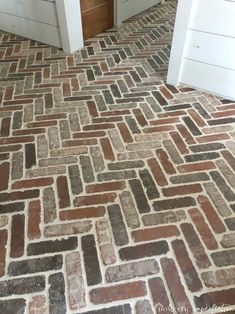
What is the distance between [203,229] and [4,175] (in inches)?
50.7

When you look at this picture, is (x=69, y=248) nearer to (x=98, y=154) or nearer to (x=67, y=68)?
(x=98, y=154)

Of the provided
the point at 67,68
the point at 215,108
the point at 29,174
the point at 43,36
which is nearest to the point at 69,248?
the point at 29,174

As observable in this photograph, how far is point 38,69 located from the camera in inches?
114

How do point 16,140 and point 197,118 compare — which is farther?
point 197,118

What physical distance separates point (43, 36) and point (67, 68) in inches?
26.4

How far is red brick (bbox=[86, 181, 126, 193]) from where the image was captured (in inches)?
69.0

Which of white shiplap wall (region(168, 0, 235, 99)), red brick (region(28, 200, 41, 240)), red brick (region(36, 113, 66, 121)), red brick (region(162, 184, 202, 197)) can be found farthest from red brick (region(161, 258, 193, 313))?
white shiplap wall (region(168, 0, 235, 99))

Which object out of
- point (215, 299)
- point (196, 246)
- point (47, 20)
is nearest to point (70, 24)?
point (47, 20)

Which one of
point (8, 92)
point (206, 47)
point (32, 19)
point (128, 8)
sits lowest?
point (8, 92)

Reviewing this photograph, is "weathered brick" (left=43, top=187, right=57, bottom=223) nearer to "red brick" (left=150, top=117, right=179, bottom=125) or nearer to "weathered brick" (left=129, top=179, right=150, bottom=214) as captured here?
"weathered brick" (left=129, top=179, right=150, bottom=214)

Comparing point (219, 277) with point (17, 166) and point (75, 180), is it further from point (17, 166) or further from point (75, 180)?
point (17, 166)

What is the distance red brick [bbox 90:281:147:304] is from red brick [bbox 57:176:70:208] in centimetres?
54

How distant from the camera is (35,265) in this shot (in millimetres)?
1412

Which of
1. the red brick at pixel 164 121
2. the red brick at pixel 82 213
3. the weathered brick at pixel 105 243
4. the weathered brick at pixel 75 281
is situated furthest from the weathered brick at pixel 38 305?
the red brick at pixel 164 121
